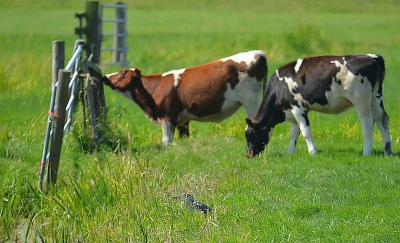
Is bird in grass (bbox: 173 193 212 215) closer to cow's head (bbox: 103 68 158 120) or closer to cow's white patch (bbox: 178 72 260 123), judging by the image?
cow's white patch (bbox: 178 72 260 123)

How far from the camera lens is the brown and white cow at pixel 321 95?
42.6 ft

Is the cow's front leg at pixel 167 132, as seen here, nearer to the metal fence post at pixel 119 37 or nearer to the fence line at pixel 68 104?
the fence line at pixel 68 104

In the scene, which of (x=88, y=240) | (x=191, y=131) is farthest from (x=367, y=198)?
(x=191, y=131)

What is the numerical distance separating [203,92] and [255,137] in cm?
170

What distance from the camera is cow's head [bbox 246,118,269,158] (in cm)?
1390

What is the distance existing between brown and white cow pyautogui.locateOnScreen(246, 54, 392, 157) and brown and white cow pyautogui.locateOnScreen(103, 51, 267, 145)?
92 centimetres

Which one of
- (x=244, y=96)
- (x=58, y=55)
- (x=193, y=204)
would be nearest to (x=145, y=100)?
(x=244, y=96)

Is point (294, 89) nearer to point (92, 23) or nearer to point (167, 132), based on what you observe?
point (167, 132)

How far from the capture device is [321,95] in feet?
43.8

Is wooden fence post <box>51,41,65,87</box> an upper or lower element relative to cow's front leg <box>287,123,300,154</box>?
upper

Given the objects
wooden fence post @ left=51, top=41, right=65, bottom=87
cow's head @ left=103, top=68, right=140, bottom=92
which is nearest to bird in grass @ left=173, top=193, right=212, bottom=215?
wooden fence post @ left=51, top=41, right=65, bottom=87

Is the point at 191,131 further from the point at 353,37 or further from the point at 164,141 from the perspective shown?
the point at 353,37

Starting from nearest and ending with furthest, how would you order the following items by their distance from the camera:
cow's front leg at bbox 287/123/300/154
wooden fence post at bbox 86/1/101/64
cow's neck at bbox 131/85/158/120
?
cow's front leg at bbox 287/123/300/154 → cow's neck at bbox 131/85/158/120 → wooden fence post at bbox 86/1/101/64

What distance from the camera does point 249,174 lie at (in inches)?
441
